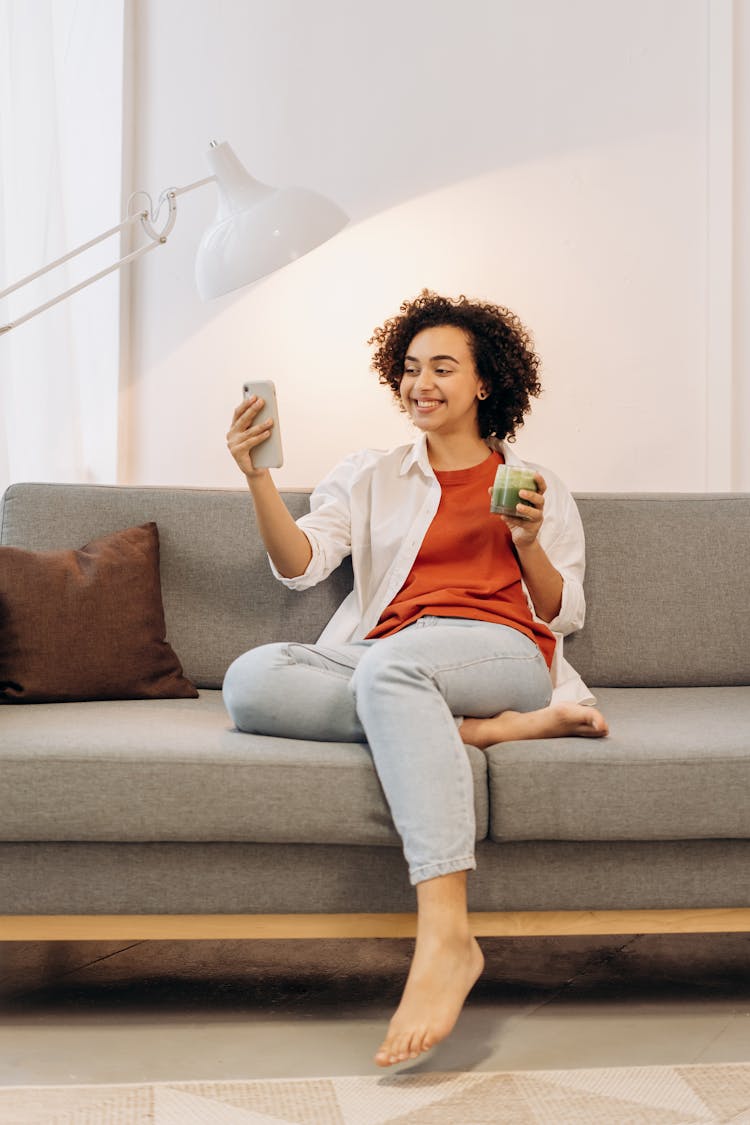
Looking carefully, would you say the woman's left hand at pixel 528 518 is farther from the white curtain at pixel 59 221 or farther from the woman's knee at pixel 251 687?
the white curtain at pixel 59 221

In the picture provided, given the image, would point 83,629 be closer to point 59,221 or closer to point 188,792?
point 188,792

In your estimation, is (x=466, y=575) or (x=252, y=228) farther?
(x=466, y=575)

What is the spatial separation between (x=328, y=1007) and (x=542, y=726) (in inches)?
21.0

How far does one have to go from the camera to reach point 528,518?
193cm

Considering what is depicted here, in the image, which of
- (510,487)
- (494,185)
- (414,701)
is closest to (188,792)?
(414,701)

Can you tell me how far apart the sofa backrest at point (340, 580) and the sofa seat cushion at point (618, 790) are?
0.61 metres

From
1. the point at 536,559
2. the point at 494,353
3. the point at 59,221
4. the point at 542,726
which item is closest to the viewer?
the point at 542,726

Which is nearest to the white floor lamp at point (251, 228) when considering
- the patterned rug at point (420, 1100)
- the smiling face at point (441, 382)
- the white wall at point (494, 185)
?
the smiling face at point (441, 382)

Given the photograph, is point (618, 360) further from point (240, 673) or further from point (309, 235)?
point (240, 673)

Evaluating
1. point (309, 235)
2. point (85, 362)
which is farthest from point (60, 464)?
point (309, 235)

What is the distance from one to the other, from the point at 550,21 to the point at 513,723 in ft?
6.71

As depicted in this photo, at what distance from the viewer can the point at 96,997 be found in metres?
1.80

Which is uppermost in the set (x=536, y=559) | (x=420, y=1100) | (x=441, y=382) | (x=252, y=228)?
(x=252, y=228)

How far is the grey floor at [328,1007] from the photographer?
1581 mm
